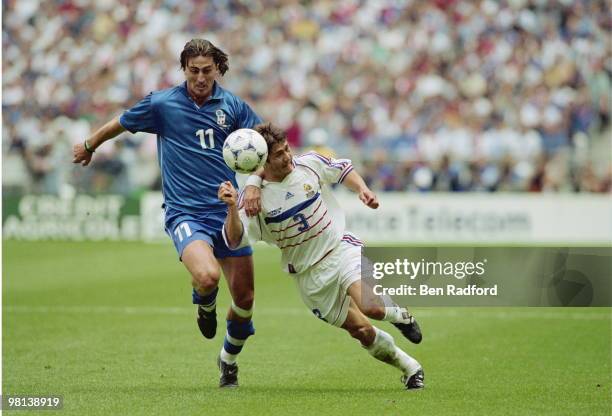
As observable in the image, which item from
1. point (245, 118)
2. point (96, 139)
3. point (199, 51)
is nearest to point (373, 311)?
point (245, 118)

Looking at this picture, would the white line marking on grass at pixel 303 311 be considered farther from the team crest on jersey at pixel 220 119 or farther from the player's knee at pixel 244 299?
the team crest on jersey at pixel 220 119

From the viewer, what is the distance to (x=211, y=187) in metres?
8.96

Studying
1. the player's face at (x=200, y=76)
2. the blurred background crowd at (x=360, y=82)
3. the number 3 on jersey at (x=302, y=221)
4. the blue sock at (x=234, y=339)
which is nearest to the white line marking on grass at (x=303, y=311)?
the blue sock at (x=234, y=339)

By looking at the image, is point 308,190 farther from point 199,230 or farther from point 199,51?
point 199,51

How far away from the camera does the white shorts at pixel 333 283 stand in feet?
27.4

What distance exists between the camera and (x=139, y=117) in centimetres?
897

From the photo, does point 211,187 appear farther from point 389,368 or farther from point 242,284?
point 389,368

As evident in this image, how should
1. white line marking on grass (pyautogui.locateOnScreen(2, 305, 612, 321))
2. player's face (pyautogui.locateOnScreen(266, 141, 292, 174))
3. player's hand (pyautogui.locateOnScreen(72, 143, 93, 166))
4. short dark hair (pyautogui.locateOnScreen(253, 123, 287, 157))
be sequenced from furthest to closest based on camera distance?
white line marking on grass (pyautogui.locateOnScreen(2, 305, 612, 321)), player's hand (pyautogui.locateOnScreen(72, 143, 93, 166)), player's face (pyautogui.locateOnScreen(266, 141, 292, 174)), short dark hair (pyautogui.locateOnScreen(253, 123, 287, 157))

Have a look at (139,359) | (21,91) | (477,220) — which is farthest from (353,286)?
(21,91)

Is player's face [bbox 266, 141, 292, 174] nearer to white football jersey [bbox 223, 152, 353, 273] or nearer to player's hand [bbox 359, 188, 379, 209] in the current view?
white football jersey [bbox 223, 152, 353, 273]

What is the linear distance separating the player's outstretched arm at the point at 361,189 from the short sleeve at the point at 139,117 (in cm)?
174

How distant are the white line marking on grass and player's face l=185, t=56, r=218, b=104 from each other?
5759mm

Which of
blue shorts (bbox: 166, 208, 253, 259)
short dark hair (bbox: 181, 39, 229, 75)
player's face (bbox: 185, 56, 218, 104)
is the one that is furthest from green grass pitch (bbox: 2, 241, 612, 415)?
short dark hair (bbox: 181, 39, 229, 75)

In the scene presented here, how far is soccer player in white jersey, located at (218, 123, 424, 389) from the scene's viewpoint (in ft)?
27.3
